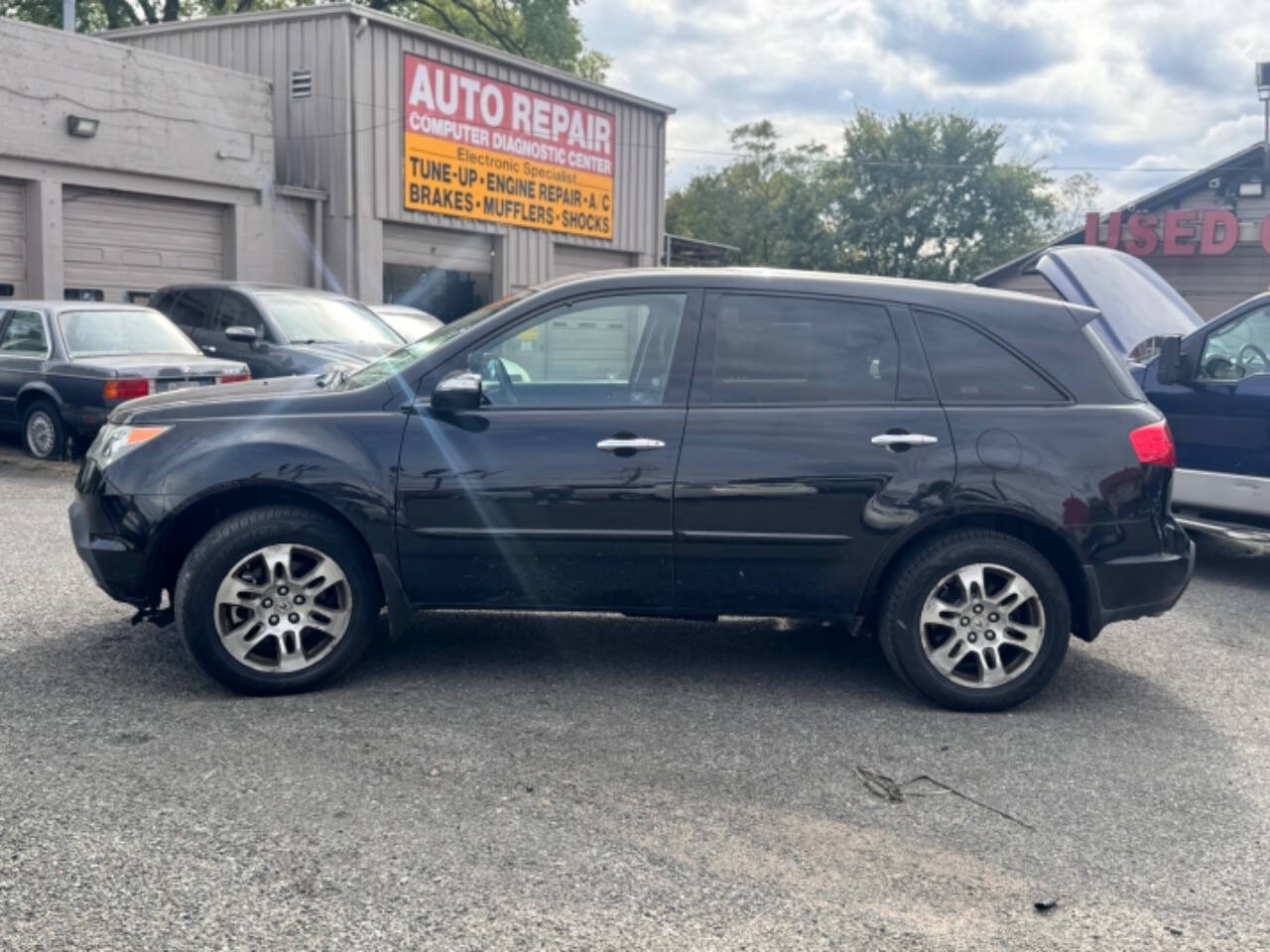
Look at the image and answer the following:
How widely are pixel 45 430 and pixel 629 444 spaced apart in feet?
26.7

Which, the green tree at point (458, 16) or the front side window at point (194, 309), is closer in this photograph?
the front side window at point (194, 309)

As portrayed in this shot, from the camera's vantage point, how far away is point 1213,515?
8008mm

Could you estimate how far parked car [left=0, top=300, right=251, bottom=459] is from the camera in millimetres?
10789

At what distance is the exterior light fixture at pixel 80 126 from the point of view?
1609 centimetres

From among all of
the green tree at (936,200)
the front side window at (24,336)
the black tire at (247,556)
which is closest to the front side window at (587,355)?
the black tire at (247,556)

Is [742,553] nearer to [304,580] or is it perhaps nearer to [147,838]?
[304,580]

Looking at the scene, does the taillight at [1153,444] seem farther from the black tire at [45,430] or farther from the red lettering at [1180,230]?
the red lettering at [1180,230]

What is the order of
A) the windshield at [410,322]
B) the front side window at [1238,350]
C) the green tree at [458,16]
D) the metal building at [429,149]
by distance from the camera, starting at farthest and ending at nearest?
the green tree at [458,16] → the metal building at [429,149] → the windshield at [410,322] → the front side window at [1238,350]

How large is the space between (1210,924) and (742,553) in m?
2.15

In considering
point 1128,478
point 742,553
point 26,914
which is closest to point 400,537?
point 742,553

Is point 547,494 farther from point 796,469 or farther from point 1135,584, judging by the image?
point 1135,584

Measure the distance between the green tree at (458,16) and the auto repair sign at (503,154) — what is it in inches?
642

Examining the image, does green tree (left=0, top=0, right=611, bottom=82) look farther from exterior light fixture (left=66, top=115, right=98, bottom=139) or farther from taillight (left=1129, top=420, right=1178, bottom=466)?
taillight (left=1129, top=420, right=1178, bottom=466)

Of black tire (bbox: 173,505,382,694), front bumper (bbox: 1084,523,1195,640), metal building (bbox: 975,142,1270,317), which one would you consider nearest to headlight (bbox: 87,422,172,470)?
black tire (bbox: 173,505,382,694)
